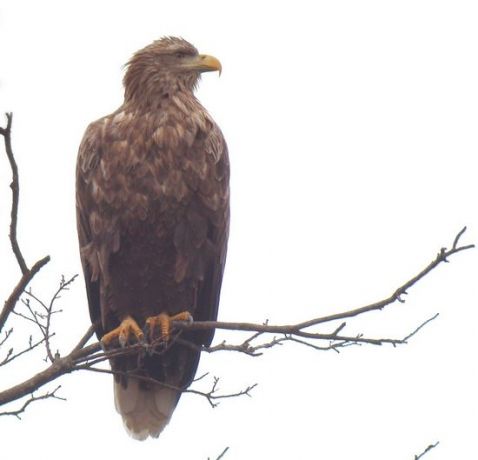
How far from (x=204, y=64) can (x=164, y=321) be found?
5.81 ft

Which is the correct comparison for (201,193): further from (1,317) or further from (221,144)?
(1,317)

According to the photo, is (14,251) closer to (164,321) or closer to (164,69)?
(164,321)

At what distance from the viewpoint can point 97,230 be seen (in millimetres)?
5234

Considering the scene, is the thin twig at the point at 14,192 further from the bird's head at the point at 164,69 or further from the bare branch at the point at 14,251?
the bird's head at the point at 164,69

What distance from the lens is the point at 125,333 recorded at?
524cm

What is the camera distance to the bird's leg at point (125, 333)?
514 centimetres

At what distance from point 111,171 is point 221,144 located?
0.65m

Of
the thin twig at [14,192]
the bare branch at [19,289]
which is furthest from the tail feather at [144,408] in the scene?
the thin twig at [14,192]

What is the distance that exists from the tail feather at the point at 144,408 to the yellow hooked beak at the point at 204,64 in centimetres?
191

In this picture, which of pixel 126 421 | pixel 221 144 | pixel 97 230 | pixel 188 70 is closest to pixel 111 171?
pixel 97 230

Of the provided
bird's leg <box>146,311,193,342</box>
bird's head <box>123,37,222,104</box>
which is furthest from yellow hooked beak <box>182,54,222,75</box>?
bird's leg <box>146,311,193,342</box>

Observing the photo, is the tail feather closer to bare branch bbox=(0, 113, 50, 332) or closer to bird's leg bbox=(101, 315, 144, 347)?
bird's leg bbox=(101, 315, 144, 347)

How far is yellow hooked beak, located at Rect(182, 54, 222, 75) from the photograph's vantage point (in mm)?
6066

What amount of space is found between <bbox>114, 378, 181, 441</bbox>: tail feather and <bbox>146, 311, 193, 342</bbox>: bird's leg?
2.63ft
